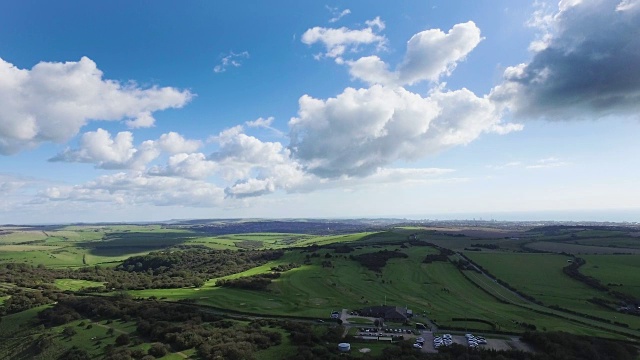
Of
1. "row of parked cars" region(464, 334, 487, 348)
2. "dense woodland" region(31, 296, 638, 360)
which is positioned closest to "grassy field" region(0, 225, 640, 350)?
"dense woodland" region(31, 296, 638, 360)

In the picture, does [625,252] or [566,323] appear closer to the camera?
[566,323]

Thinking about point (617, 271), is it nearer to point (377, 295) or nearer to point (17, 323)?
point (377, 295)

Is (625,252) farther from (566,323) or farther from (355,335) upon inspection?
(355,335)

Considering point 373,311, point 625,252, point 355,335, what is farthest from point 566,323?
point 625,252

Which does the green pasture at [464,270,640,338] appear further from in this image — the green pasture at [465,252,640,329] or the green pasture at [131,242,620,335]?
the green pasture at [465,252,640,329]

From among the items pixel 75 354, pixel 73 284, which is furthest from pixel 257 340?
pixel 73 284

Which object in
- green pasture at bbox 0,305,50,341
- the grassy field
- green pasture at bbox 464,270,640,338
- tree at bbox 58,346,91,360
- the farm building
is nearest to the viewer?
tree at bbox 58,346,91,360
